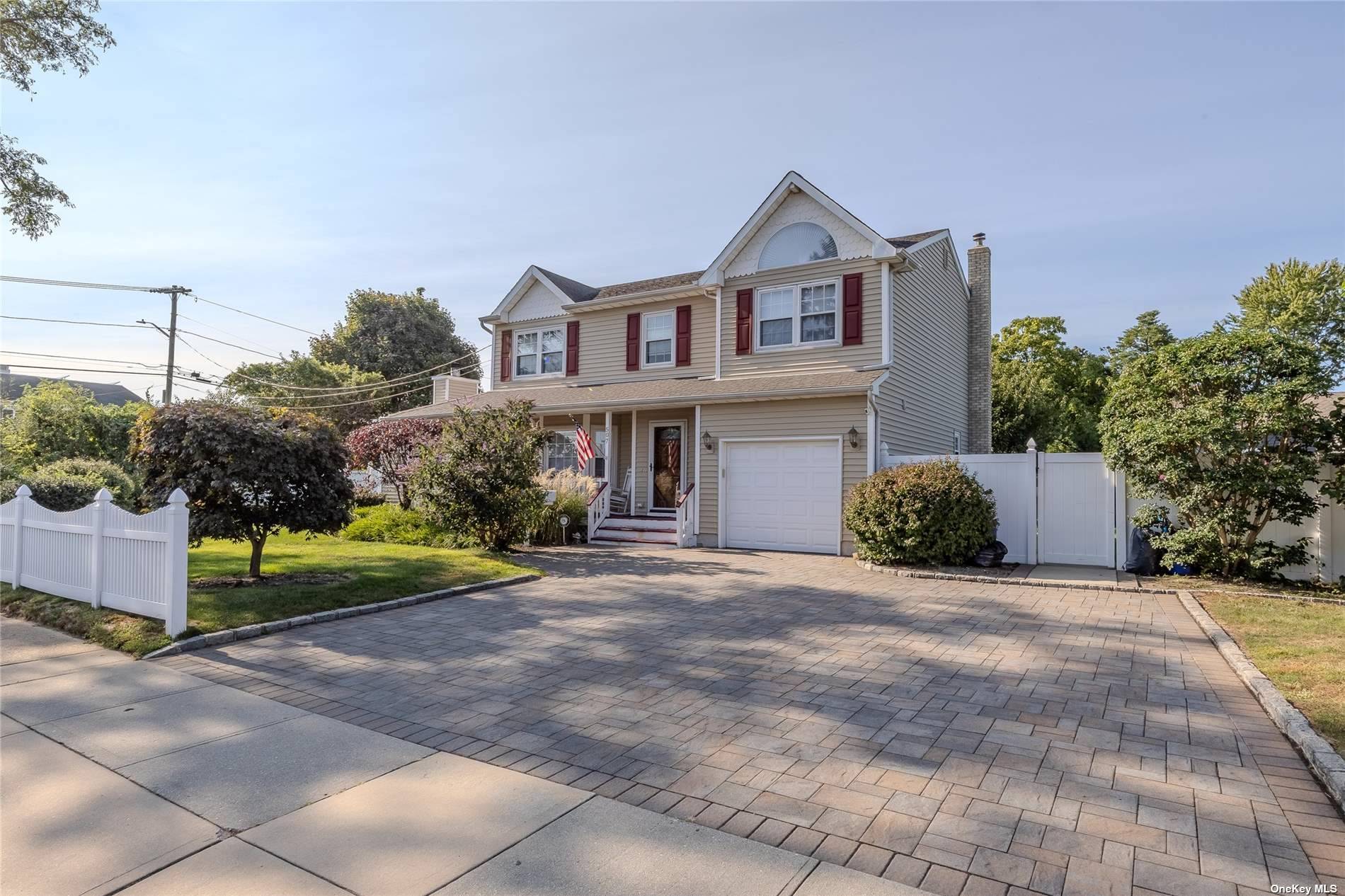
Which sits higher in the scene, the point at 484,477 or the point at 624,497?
Result: the point at 484,477

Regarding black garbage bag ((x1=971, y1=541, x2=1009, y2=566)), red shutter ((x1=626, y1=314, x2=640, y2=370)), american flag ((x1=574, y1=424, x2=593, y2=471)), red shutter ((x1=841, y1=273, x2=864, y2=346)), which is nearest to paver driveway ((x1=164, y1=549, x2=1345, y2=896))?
black garbage bag ((x1=971, y1=541, x2=1009, y2=566))

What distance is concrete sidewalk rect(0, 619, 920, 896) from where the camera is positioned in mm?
2672

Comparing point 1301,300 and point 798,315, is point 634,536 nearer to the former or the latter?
point 798,315

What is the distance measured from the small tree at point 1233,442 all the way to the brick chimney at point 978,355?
10.0 m

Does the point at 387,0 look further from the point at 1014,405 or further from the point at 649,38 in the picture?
the point at 1014,405

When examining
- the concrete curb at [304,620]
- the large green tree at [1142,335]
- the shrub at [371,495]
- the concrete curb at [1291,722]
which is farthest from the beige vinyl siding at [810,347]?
the large green tree at [1142,335]

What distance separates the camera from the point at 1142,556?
10938 mm

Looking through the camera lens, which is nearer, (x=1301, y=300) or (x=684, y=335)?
(x=684, y=335)

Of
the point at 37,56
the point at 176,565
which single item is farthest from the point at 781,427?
the point at 37,56

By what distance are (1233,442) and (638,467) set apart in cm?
1174

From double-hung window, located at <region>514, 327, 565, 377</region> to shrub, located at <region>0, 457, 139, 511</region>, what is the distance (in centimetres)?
988

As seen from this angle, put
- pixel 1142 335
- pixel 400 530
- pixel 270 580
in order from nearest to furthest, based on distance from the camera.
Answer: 1. pixel 270 580
2. pixel 400 530
3. pixel 1142 335

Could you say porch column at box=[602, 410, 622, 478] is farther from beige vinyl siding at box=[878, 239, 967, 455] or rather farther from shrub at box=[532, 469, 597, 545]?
beige vinyl siding at box=[878, 239, 967, 455]

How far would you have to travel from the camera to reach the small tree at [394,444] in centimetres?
1823
